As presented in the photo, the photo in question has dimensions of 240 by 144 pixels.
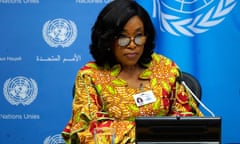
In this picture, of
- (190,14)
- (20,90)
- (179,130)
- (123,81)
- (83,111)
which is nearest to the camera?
(179,130)

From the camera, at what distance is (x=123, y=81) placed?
6.06ft

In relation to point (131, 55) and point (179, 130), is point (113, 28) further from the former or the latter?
point (179, 130)

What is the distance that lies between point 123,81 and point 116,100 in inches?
3.3

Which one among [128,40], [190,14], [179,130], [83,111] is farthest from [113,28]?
[190,14]

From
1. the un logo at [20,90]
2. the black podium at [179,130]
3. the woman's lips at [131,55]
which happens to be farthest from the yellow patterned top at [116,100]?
the un logo at [20,90]

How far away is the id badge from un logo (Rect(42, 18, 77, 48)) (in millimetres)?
1391

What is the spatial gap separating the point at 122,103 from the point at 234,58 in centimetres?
147

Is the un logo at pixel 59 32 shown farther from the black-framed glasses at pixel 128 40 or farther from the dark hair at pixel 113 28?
the black-framed glasses at pixel 128 40

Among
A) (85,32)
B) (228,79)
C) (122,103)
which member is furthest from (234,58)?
(122,103)

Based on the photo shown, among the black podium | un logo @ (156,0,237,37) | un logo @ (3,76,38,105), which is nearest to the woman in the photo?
the black podium

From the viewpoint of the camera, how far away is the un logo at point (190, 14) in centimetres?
305

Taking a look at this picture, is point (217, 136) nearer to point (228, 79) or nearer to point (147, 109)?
point (147, 109)

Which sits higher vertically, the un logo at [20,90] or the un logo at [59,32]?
the un logo at [59,32]

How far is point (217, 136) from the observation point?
126 centimetres
